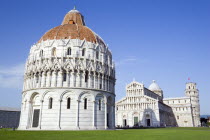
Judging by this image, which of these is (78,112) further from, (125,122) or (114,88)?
(125,122)

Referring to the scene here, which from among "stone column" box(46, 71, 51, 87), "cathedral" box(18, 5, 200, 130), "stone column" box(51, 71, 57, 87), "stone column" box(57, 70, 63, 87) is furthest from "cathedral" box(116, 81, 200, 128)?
"stone column" box(46, 71, 51, 87)

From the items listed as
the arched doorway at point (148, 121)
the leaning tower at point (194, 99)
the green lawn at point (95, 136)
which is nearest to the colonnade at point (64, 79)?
the green lawn at point (95, 136)

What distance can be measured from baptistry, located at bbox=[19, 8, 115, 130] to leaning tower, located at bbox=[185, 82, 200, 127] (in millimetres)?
81329

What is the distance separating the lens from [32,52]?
4338 cm

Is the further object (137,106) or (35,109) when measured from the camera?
(137,106)

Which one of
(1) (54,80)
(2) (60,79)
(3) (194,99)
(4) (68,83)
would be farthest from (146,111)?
(1) (54,80)

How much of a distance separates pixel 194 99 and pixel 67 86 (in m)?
95.7

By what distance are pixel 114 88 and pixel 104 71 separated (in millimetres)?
6620

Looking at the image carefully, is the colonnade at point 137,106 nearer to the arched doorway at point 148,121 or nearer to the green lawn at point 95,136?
the arched doorway at point 148,121

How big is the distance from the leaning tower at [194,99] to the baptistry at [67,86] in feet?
267

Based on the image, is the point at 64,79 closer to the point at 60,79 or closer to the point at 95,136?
the point at 60,79

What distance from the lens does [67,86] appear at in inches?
1469

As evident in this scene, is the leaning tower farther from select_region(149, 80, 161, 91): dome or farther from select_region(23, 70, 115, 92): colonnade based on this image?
select_region(23, 70, 115, 92): colonnade

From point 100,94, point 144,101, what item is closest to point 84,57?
point 100,94
